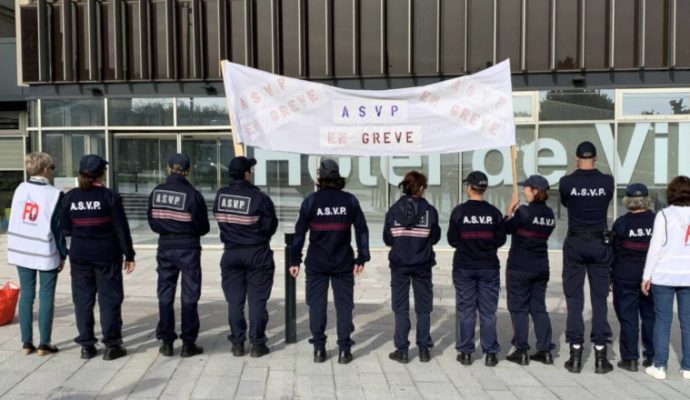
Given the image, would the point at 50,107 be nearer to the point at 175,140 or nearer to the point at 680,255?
the point at 175,140

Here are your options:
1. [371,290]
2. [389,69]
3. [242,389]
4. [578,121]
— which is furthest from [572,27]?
[242,389]

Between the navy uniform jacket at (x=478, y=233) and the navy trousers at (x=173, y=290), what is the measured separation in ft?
8.07

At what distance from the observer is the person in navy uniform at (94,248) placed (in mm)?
5402

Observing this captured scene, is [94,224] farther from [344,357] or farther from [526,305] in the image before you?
[526,305]

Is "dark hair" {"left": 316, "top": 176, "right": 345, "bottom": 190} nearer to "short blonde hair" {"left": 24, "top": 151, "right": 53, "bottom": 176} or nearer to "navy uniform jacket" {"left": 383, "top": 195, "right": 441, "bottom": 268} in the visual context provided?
"navy uniform jacket" {"left": 383, "top": 195, "right": 441, "bottom": 268}

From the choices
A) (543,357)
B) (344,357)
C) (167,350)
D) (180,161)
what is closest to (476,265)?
(543,357)

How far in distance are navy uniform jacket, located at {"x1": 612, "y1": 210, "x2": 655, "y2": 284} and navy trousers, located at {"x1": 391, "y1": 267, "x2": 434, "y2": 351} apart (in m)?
1.71

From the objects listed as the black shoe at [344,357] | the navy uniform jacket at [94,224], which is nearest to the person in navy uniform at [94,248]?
the navy uniform jacket at [94,224]

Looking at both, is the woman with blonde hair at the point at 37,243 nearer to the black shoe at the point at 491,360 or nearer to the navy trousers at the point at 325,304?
the navy trousers at the point at 325,304

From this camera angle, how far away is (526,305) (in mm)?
5637

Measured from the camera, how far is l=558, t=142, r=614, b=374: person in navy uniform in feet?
17.7

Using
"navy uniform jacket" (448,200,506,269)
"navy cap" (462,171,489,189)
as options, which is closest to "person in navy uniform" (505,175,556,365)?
"navy uniform jacket" (448,200,506,269)

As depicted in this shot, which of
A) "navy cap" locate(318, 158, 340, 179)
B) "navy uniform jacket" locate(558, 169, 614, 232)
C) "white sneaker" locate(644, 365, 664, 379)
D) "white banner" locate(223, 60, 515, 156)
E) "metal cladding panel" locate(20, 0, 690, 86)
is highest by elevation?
"metal cladding panel" locate(20, 0, 690, 86)

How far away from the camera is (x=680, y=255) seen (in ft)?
16.7
